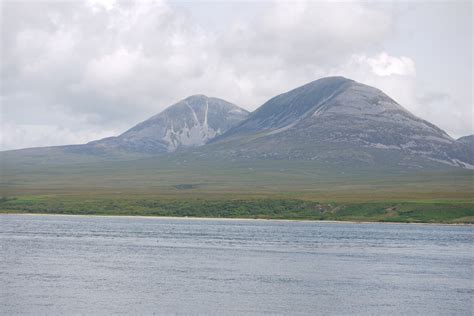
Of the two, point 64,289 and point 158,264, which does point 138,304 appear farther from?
point 158,264

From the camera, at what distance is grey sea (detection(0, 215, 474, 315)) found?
5916 cm

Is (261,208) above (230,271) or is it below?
above

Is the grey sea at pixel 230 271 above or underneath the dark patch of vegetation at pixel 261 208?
underneath

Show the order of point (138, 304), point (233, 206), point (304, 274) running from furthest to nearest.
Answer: point (233, 206) < point (304, 274) < point (138, 304)

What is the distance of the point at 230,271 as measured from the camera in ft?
258

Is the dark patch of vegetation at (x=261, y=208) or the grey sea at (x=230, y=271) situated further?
the dark patch of vegetation at (x=261, y=208)

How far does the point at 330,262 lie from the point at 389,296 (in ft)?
82.1

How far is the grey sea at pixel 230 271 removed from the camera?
194ft

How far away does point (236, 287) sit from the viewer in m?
67.7

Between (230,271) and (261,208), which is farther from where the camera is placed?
(261,208)

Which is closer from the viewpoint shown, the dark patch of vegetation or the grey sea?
the grey sea

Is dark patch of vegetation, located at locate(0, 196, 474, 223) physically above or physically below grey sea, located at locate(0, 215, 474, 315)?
above

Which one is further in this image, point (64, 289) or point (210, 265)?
point (210, 265)

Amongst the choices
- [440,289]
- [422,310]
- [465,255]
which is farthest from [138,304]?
[465,255]
